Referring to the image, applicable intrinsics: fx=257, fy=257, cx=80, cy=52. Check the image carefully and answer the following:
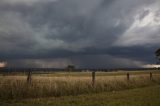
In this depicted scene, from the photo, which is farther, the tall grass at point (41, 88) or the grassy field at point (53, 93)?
the tall grass at point (41, 88)

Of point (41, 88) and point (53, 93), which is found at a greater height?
point (41, 88)

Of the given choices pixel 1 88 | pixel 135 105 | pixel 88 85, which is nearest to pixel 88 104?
pixel 135 105

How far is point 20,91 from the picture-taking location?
63.8 feet

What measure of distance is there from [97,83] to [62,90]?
214 inches

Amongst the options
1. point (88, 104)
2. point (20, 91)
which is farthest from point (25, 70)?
point (88, 104)

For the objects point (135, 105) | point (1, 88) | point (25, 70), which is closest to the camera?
point (135, 105)

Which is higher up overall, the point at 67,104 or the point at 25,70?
the point at 25,70

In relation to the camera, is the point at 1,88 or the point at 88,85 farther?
the point at 88,85

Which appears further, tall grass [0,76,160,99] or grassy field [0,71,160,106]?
tall grass [0,76,160,99]

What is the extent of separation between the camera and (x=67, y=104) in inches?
626

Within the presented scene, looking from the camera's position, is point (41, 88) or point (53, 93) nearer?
point (41, 88)

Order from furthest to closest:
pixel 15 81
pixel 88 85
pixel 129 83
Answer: pixel 129 83 → pixel 88 85 → pixel 15 81

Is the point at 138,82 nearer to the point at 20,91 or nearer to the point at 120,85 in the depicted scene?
the point at 120,85

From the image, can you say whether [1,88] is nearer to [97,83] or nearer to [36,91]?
[36,91]
